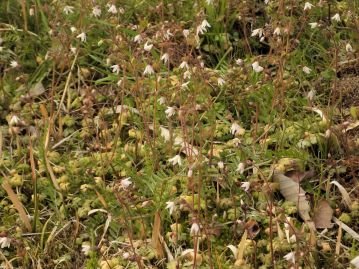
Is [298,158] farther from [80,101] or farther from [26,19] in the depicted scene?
[26,19]

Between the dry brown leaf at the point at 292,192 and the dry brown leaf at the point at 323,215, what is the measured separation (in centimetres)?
4

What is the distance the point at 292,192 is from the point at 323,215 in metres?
0.17

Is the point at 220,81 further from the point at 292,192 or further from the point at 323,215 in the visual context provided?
the point at 323,215

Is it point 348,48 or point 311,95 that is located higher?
point 348,48

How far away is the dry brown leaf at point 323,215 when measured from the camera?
9.61 ft

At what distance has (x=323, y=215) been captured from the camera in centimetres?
295

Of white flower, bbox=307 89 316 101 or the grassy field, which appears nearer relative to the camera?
the grassy field

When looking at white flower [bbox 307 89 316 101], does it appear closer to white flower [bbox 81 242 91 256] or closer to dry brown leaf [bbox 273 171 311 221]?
dry brown leaf [bbox 273 171 311 221]

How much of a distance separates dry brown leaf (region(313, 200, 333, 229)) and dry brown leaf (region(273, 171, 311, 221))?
4cm

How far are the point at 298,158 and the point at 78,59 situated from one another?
1.51 metres

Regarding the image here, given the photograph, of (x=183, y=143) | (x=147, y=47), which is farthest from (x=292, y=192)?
(x=147, y=47)

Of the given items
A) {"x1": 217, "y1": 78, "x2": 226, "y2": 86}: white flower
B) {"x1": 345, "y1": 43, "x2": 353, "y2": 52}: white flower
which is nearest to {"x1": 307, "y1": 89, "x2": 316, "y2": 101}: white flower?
{"x1": 345, "y1": 43, "x2": 353, "y2": 52}: white flower

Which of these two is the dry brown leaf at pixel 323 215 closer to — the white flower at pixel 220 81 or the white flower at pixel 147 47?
the white flower at pixel 220 81

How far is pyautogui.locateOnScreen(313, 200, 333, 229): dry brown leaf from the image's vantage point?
293 centimetres
